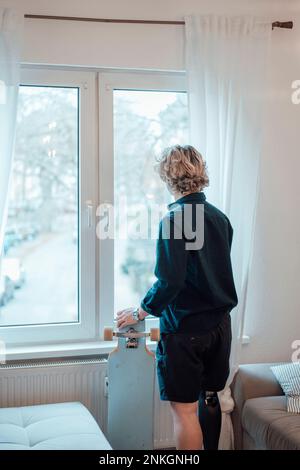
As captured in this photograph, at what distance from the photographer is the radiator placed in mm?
2600

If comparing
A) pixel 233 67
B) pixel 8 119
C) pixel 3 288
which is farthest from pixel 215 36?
pixel 3 288

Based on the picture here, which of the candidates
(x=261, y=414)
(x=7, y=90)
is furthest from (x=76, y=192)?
(x=261, y=414)

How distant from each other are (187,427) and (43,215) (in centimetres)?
128

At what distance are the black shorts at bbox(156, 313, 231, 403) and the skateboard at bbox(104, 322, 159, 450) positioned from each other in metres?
0.14

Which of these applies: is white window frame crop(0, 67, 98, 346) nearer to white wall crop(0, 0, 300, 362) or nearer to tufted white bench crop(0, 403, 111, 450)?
white wall crop(0, 0, 300, 362)

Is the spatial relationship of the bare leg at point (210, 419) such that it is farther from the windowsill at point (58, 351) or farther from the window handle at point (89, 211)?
the window handle at point (89, 211)

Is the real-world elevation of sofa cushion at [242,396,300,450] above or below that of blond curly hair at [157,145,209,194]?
below

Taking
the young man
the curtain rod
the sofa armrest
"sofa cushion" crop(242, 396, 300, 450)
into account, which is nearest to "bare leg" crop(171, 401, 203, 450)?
the young man

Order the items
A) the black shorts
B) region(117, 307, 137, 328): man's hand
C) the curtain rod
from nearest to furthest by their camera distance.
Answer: the black shorts
region(117, 307, 137, 328): man's hand
the curtain rod

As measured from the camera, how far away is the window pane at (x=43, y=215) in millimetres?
2730

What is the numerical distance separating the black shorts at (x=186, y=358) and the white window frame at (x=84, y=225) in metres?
0.65

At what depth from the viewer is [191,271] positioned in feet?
7.32
